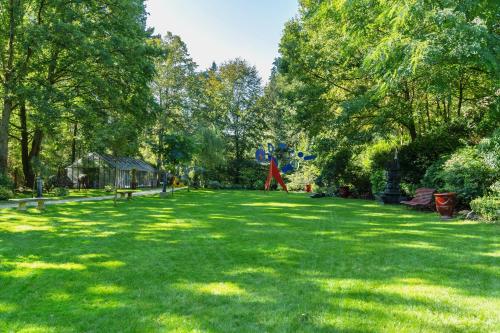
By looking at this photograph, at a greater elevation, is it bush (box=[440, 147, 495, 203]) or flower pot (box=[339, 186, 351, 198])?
bush (box=[440, 147, 495, 203])

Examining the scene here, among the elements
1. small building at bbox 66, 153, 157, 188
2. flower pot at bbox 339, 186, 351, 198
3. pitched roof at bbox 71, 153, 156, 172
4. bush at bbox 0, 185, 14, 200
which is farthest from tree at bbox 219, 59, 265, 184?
bush at bbox 0, 185, 14, 200

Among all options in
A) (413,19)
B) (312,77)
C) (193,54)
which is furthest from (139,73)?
(193,54)

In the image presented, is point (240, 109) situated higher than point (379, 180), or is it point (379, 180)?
point (240, 109)

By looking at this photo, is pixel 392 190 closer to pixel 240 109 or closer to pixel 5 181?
pixel 5 181

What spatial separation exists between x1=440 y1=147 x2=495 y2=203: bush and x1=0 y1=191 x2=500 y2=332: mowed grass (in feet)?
10.1

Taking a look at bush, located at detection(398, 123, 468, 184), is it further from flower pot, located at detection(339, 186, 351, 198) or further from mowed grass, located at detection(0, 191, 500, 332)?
mowed grass, located at detection(0, 191, 500, 332)

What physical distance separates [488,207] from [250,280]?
7.67 m

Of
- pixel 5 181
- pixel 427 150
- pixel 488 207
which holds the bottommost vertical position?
pixel 488 207

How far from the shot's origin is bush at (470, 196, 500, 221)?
870cm

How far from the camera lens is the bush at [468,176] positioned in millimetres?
10180

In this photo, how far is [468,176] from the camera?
410 inches

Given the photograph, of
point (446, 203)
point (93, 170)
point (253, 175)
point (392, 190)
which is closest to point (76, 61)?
point (392, 190)

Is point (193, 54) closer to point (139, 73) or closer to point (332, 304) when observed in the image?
point (139, 73)

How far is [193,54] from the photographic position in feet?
126
